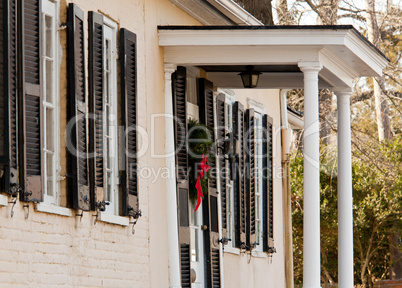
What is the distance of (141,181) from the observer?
9.45 m

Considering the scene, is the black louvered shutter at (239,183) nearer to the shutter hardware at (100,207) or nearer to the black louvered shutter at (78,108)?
the shutter hardware at (100,207)

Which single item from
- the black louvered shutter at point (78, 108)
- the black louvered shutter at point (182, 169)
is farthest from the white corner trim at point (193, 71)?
the black louvered shutter at point (78, 108)

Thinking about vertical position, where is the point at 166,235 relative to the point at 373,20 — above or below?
below

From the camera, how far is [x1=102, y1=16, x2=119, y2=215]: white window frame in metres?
8.71

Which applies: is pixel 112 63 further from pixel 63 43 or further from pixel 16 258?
pixel 16 258

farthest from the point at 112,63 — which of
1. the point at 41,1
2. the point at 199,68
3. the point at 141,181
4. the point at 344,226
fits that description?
the point at 344,226

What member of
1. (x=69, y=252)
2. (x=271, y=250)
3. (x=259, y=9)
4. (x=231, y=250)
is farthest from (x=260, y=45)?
(x=259, y=9)

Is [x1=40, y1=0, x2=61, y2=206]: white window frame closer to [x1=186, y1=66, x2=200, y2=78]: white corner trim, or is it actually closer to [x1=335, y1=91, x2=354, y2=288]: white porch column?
[x1=186, y1=66, x2=200, y2=78]: white corner trim

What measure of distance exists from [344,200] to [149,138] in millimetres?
3167

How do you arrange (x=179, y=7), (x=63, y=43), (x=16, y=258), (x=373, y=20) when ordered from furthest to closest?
(x=373, y=20) → (x=179, y=7) → (x=63, y=43) → (x=16, y=258)

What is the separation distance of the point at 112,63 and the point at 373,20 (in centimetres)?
1692

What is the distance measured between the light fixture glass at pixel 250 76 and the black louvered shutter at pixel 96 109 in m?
3.20

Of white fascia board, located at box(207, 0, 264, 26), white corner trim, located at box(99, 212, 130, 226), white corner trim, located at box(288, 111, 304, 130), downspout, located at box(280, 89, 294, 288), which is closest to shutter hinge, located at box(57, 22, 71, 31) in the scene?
white corner trim, located at box(99, 212, 130, 226)

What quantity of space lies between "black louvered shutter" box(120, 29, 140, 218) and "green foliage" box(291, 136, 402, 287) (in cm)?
1548
